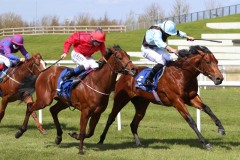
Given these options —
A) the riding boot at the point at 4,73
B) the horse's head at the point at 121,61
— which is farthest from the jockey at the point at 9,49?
the horse's head at the point at 121,61

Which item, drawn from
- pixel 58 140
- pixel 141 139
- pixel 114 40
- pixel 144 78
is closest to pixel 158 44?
pixel 144 78

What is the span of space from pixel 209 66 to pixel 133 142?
212cm

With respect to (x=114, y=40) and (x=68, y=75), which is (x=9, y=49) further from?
(x=114, y=40)

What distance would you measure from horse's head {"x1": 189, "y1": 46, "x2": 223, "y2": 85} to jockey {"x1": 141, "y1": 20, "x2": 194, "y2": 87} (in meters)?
0.50

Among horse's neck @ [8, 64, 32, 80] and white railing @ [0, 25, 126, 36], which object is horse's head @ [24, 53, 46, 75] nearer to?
horse's neck @ [8, 64, 32, 80]

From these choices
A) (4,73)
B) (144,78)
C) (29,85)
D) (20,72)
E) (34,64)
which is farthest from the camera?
(4,73)

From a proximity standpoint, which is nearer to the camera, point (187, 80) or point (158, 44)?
point (187, 80)

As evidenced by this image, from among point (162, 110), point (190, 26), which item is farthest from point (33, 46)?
point (162, 110)

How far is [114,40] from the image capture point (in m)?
48.6

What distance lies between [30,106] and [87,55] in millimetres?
1587

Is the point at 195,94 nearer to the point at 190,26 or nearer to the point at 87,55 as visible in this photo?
the point at 87,55

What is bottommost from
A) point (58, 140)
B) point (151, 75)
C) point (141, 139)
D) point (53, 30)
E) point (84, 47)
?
point (141, 139)

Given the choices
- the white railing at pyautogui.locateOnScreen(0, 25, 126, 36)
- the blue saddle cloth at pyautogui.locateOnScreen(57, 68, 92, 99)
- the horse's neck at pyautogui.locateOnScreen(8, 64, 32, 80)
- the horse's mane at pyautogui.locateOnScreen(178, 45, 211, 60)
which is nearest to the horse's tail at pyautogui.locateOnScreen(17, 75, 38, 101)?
the blue saddle cloth at pyautogui.locateOnScreen(57, 68, 92, 99)

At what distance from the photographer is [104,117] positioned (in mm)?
14469
